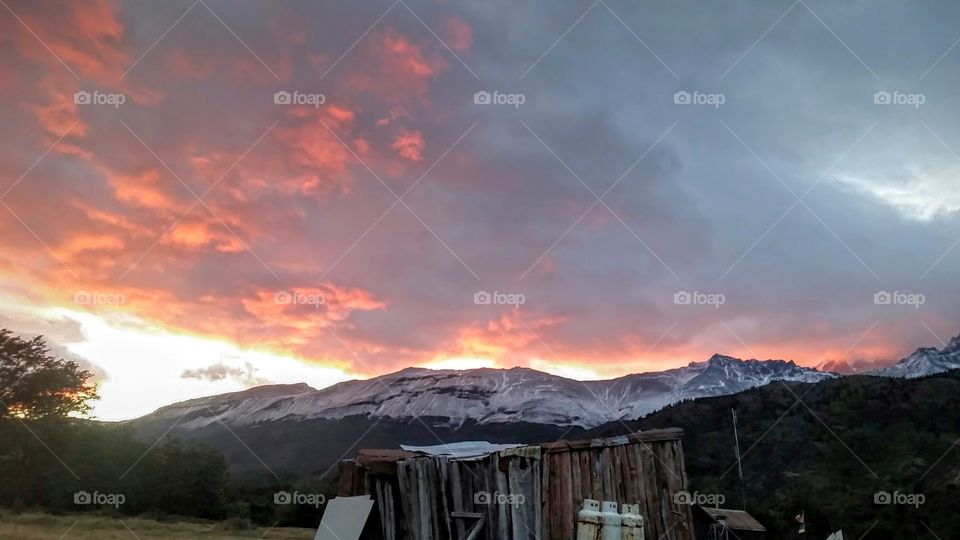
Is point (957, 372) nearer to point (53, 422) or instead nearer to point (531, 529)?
point (531, 529)

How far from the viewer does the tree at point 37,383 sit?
4706 centimetres

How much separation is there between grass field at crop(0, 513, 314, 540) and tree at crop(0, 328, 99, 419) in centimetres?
1262

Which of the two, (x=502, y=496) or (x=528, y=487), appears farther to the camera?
(x=502, y=496)

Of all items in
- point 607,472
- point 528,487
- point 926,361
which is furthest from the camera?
point 926,361

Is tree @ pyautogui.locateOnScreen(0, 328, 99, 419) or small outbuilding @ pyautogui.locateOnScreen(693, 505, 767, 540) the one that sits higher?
tree @ pyautogui.locateOnScreen(0, 328, 99, 419)

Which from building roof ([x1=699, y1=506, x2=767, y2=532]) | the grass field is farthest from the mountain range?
building roof ([x1=699, y1=506, x2=767, y2=532])

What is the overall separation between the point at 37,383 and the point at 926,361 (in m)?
65.8

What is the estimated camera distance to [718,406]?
4394 cm

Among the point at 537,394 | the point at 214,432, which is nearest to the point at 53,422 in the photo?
the point at 214,432

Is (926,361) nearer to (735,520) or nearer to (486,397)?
(486,397)

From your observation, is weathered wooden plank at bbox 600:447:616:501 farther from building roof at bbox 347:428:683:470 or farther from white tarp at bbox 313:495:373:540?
white tarp at bbox 313:495:373:540

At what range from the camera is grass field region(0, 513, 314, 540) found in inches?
1088

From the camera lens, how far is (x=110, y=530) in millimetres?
30141

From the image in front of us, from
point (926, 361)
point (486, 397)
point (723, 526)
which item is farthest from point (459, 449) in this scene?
point (926, 361)
